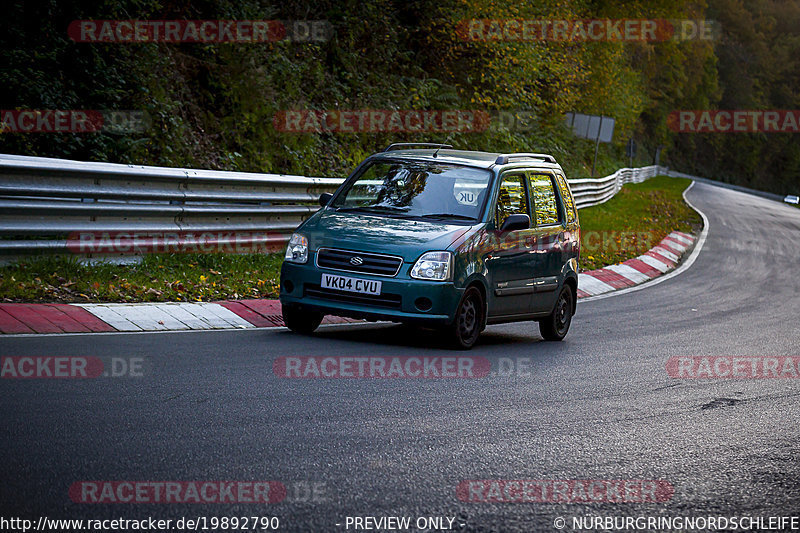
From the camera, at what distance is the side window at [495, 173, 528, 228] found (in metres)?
10.5

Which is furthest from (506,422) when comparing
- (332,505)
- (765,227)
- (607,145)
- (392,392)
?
(607,145)

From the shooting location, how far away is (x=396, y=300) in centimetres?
932

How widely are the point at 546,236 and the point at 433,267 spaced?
2296 millimetres

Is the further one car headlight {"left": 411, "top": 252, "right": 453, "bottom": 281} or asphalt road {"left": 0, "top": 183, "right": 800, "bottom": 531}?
car headlight {"left": 411, "top": 252, "right": 453, "bottom": 281}

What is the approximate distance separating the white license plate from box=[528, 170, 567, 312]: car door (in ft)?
7.41

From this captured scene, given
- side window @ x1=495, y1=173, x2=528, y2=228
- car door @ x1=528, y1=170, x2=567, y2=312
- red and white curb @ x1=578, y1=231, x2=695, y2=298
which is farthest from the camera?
red and white curb @ x1=578, y1=231, x2=695, y2=298

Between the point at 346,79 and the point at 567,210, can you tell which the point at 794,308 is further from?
the point at 346,79

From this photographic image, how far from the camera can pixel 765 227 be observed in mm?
35344

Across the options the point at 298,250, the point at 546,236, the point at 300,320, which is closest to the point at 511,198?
the point at 546,236

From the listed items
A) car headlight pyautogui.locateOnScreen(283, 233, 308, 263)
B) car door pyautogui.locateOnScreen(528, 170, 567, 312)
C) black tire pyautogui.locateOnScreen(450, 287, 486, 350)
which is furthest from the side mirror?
car headlight pyautogui.locateOnScreen(283, 233, 308, 263)

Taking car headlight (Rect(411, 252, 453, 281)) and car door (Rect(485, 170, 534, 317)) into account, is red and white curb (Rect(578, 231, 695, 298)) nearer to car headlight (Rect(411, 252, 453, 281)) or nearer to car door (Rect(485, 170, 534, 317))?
car door (Rect(485, 170, 534, 317))

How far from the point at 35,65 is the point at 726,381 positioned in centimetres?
1081

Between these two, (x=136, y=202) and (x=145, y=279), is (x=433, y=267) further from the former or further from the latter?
(x=136, y=202)

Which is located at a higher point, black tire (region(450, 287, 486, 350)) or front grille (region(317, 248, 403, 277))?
front grille (region(317, 248, 403, 277))
